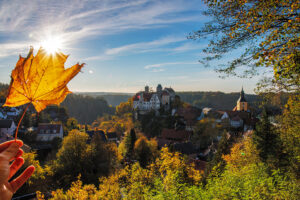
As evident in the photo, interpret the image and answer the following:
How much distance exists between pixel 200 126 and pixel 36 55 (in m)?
44.2

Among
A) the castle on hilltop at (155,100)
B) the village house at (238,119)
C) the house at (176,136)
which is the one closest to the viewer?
the village house at (238,119)

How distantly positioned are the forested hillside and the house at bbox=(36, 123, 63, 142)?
191ft

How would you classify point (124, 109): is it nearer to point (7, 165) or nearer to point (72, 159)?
point (72, 159)

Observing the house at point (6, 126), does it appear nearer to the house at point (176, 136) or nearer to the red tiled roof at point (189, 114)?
the house at point (176, 136)

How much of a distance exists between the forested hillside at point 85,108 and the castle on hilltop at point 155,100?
1449 inches

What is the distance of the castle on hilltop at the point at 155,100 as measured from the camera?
66.8 metres

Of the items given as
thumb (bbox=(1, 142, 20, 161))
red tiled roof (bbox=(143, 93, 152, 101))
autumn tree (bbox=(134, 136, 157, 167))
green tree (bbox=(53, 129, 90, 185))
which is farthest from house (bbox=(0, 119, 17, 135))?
red tiled roof (bbox=(143, 93, 152, 101))

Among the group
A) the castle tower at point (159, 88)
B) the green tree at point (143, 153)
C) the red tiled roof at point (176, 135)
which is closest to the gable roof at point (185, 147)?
the green tree at point (143, 153)

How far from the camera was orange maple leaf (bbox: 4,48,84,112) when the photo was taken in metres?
1.37

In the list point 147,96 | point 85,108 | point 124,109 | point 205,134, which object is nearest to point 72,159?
point 205,134

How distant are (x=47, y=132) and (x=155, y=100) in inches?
1601

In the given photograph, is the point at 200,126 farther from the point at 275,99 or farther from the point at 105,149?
the point at 275,99

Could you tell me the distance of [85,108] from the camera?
323ft

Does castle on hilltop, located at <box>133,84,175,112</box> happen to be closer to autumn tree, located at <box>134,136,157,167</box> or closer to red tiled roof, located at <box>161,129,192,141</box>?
red tiled roof, located at <box>161,129,192,141</box>
